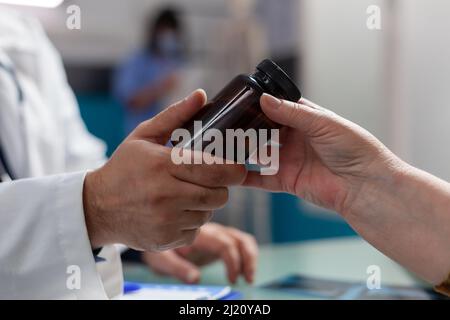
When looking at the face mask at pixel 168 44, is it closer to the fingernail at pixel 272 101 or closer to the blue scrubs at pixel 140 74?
the blue scrubs at pixel 140 74

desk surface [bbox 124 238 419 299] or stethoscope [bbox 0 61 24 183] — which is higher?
stethoscope [bbox 0 61 24 183]

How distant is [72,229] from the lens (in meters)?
0.65

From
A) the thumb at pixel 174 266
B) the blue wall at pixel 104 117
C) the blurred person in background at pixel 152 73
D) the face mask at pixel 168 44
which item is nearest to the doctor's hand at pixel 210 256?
the thumb at pixel 174 266

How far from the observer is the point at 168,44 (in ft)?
10.2

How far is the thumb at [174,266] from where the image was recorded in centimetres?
99

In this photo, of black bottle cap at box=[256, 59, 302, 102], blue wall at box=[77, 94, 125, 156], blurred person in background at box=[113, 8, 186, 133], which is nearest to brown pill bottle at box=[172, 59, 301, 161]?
black bottle cap at box=[256, 59, 302, 102]

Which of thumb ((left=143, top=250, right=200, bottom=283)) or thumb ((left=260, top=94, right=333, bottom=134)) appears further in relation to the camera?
thumb ((left=143, top=250, right=200, bottom=283))

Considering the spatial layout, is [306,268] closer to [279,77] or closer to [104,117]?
[279,77]

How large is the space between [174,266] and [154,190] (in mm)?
434

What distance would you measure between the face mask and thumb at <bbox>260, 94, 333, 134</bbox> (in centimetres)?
252

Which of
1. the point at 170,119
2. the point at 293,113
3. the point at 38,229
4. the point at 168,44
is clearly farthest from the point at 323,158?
the point at 168,44

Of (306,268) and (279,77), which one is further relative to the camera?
(306,268)

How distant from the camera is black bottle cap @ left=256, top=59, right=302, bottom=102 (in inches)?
24.6

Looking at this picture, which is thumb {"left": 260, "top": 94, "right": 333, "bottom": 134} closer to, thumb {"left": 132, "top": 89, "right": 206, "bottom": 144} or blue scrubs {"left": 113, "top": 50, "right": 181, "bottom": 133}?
thumb {"left": 132, "top": 89, "right": 206, "bottom": 144}
